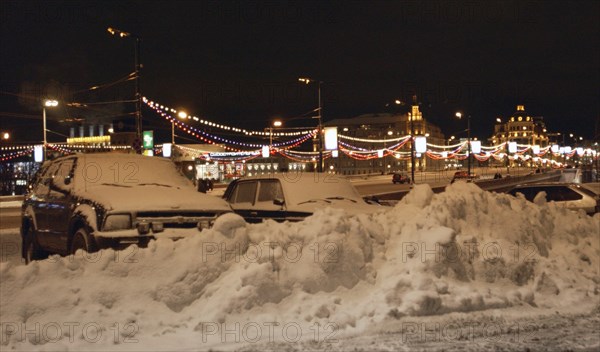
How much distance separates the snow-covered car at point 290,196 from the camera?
1091 centimetres

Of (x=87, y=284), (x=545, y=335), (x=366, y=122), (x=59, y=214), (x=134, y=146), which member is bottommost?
(x=545, y=335)

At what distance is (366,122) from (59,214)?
142 metres

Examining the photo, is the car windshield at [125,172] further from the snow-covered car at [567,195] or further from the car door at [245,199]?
the snow-covered car at [567,195]

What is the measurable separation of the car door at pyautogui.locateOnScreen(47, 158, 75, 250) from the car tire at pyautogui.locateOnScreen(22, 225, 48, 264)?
2.30 feet

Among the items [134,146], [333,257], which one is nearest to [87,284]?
[333,257]

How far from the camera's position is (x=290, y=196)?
11.1 metres

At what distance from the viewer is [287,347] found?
5805mm

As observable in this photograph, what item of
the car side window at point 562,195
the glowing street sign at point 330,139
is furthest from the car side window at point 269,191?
the glowing street sign at point 330,139

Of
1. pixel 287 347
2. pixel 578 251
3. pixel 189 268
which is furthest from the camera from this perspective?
pixel 578 251

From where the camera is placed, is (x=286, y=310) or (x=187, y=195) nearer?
(x=286, y=310)

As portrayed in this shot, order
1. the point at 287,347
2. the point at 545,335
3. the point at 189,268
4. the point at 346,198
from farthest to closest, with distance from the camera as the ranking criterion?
1. the point at 346,198
2. the point at 189,268
3. the point at 545,335
4. the point at 287,347

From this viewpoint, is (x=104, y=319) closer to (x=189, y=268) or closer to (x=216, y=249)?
(x=189, y=268)

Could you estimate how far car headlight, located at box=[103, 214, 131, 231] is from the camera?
8250 millimetres

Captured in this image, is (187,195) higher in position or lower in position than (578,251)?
higher
